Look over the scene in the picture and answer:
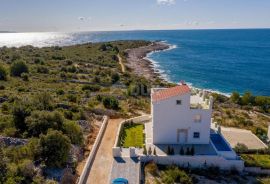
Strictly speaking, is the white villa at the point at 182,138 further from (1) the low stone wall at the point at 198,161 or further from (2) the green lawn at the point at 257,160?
(2) the green lawn at the point at 257,160

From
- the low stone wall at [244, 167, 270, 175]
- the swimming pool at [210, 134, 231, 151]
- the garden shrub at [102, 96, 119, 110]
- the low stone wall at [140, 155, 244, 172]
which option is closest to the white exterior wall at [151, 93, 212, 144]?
the swimming pool at [210, 134, 231, 151]

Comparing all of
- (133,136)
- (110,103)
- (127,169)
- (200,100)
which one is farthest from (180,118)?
(110,103)

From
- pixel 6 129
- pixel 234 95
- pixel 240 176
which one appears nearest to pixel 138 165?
pixel 240 176

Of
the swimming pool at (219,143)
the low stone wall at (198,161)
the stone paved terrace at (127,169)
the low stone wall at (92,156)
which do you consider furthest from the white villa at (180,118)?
the low stone wall at (92,156)

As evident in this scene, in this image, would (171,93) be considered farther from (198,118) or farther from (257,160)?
(257,160)

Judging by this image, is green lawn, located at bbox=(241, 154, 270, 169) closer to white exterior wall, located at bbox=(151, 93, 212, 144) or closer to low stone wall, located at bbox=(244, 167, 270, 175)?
low stone wall, located at bbox=(244, 167, 270, 175)
